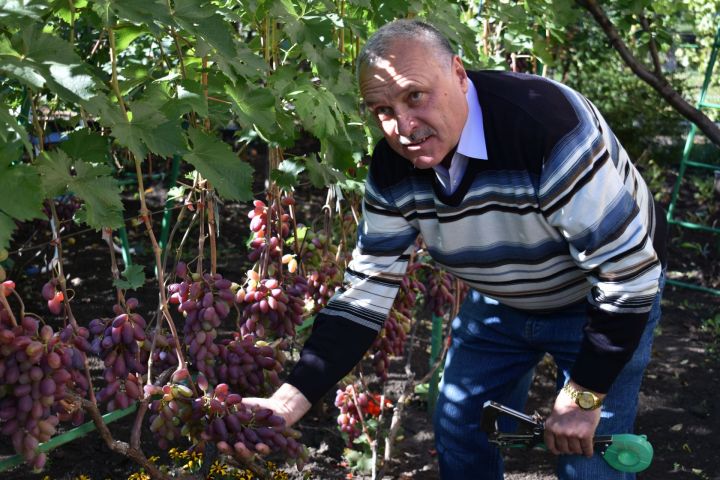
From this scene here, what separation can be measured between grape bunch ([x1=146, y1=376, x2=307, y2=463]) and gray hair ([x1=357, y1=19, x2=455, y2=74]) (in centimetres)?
78

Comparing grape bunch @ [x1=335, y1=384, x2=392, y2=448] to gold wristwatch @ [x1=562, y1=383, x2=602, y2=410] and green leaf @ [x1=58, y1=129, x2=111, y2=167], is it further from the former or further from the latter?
green leaf @ [x1=58, y1=129, x2=111, y2=167]

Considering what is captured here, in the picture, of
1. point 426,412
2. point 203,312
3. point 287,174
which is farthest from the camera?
point 426,412

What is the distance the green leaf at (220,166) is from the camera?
192 cm

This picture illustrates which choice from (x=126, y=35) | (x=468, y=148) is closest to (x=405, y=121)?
(x=468, y=148)

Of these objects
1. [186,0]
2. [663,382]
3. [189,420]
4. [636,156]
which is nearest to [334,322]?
[189,420]

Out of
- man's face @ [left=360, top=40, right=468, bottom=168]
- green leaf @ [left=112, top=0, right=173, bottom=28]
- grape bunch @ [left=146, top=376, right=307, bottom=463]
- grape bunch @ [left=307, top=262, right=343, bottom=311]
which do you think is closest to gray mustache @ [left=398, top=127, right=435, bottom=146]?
man's face @ [left=360, top=40, right=468, bottom=168]

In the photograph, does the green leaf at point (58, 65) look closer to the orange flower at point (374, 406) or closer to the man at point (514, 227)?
the man at point (514, 227)

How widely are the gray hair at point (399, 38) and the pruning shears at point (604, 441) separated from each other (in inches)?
33.4

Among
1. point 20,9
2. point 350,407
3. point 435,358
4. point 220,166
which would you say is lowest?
point 435,358

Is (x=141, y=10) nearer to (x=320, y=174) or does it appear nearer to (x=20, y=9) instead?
(x=20, y=9)

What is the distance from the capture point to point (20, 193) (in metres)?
1.51

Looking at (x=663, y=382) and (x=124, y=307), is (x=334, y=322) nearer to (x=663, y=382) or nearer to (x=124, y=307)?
(x=124, y=307)

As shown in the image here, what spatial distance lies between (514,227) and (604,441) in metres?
0.53

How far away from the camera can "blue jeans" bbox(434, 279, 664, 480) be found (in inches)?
95.7
